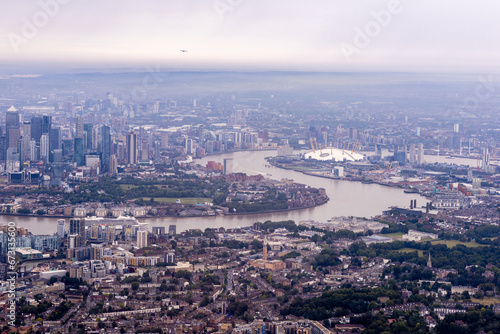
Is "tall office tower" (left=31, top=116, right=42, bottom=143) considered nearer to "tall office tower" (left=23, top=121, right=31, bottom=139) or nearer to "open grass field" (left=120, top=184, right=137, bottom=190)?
"tall office tower" (left=23, top=121, right=31, bottom=139)

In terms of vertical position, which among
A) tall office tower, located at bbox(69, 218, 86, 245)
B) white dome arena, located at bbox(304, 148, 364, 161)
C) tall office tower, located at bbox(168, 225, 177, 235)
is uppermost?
white dome arena, located at bbox(304, 148, 364, 161)

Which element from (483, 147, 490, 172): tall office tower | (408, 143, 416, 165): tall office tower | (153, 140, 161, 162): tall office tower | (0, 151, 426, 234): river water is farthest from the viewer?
(408, 143, 416, 165): tall office tower

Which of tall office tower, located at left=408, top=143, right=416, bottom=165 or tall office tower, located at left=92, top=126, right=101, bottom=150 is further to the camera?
tall office tower, located at left=408, top=143, right=416, bottom=165

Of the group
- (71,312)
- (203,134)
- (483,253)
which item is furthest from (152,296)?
(203,134)

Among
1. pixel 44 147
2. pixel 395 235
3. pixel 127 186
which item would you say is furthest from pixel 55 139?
pixel 395 235

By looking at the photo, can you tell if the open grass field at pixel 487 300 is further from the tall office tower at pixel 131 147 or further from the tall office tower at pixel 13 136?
the tall office tower at pixel 13 136

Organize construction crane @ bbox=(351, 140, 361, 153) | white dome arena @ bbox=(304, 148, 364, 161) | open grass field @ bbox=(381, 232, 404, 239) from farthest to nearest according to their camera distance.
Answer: construction crane @ bbox=(351, 140, 361, 153), white dome arena @ bbox=(304, 148, 364, 161), open grass field @ bbox=(381, 232, 404, 239)

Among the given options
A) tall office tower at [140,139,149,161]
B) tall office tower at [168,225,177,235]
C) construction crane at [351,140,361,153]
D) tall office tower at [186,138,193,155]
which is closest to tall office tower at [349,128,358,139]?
construction crane at [351,140,361,153]

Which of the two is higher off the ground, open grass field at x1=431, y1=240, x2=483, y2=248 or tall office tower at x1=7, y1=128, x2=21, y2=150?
tall office tower at x1=7, y1=128, x2=21, y2=150
